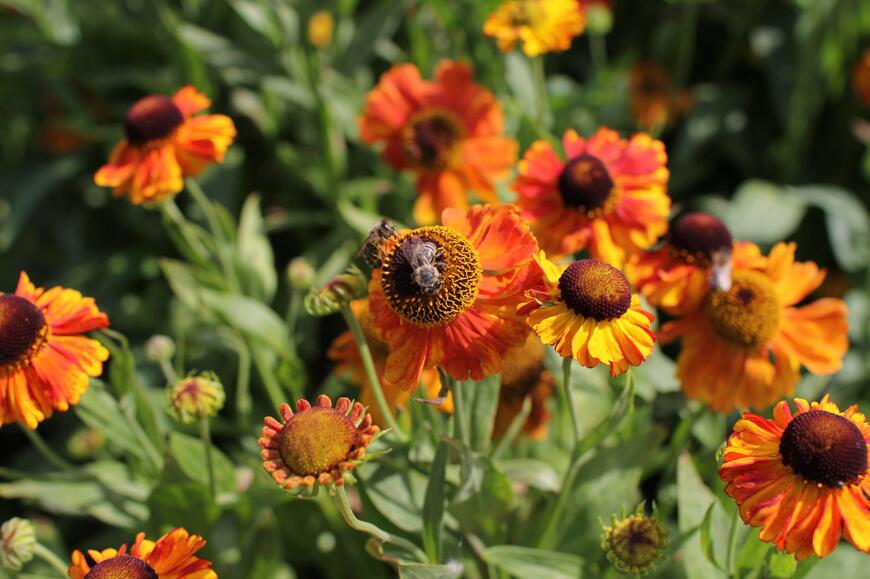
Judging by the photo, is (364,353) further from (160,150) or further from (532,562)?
(160,150)

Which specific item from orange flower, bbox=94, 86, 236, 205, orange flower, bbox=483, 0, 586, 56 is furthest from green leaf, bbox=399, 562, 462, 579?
orange flower, bbox=483, 0, 586, 56

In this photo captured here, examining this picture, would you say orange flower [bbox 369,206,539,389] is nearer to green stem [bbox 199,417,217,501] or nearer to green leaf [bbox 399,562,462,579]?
green leaf [bbox 399,562,462,579]

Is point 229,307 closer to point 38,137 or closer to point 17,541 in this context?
point 17,541

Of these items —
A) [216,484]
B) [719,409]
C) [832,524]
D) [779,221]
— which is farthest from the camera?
[779,221]

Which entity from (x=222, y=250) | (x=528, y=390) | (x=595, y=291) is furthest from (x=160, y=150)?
(x=595, y=291)

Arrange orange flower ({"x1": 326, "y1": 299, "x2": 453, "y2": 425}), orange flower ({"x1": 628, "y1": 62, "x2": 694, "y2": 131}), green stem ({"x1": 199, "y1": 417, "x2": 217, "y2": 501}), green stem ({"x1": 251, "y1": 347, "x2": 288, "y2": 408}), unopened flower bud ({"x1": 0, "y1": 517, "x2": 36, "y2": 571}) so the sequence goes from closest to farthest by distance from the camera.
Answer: unopened flower bud ({"x1": 0, "y1": 517, "x2": 36, "y2": 571}) < green stem ({"x1": 199, "y1": 417, "x2": 217, "y2": 501}) < orange flower ({"x1": 326, "y1": 299, "x2": 453, "y2": 425}) < green stem ({"x1": 251, "y1": 347, "x2": 288, "y2": 408}) < orange flower ({"x1": 628, "y1": 62, "x2": 694, "y2": 131})

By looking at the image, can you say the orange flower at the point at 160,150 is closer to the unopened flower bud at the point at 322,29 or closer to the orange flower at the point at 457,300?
the orange flower at the point at 457,300

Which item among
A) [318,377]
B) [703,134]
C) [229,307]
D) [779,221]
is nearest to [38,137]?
[318,377]
